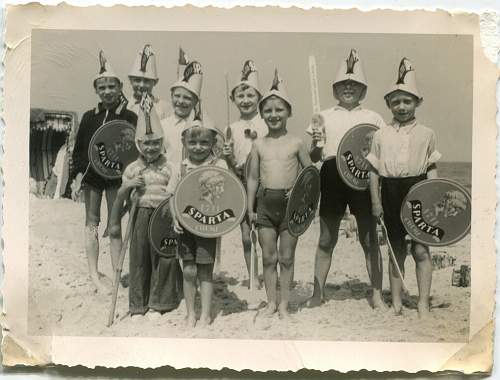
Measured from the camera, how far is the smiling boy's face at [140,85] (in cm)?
156

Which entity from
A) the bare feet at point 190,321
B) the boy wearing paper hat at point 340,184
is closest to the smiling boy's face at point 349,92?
the boy wearing paper hat at point 340,184

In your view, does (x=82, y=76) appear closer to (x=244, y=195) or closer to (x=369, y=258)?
(x=244, y=195)

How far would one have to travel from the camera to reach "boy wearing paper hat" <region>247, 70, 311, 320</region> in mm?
1528

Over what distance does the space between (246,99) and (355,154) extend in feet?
0.87

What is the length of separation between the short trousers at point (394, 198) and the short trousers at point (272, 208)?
218mm

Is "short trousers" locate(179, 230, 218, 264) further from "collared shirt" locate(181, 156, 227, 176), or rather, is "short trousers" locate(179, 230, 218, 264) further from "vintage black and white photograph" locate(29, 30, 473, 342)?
"collared shirt" locate(181, 156, 227, 176)

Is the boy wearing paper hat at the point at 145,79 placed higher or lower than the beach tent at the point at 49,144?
higher

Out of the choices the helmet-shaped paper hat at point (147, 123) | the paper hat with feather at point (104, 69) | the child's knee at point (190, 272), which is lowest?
the child's knee at point (190, 272)

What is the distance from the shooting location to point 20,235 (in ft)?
5.18

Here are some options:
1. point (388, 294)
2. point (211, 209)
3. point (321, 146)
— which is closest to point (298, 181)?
point (321, 146)

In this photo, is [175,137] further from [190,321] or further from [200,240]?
[190,321]

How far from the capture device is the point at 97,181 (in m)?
1.58

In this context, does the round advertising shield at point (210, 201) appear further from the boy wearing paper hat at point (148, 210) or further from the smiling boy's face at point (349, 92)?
the smiling boy's face at point (349, 92)

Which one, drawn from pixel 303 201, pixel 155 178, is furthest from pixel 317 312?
pixel 155 178
